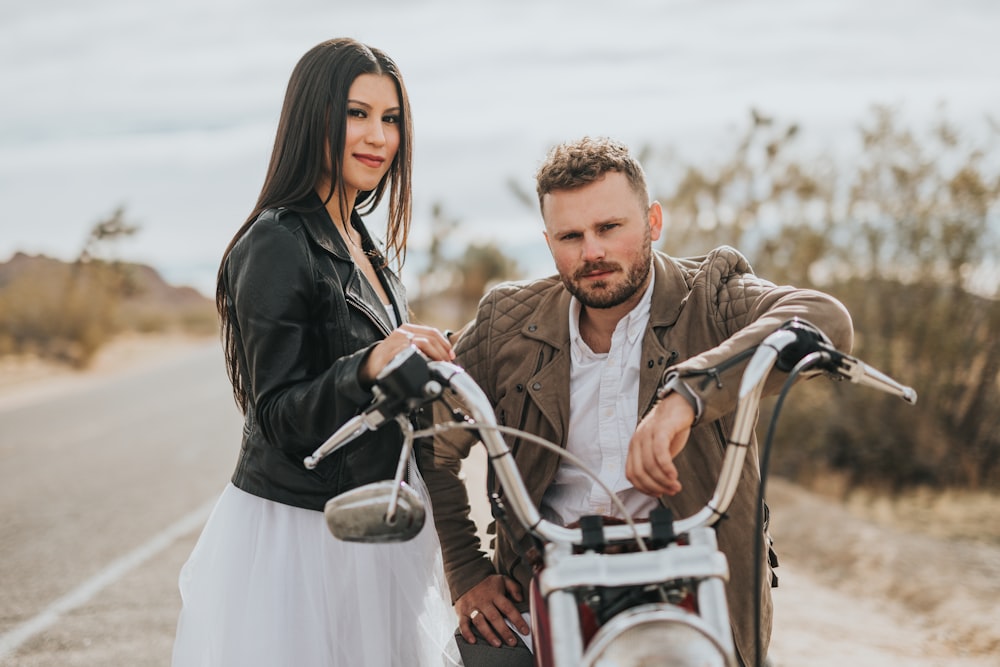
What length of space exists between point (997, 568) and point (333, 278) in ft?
21.7

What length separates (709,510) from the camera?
1.91 meters

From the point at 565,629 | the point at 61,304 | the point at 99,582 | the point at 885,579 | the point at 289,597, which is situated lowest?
Answer: the point at 885,579

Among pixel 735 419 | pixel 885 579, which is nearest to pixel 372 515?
pixel 735 419

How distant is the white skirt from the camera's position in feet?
8.19

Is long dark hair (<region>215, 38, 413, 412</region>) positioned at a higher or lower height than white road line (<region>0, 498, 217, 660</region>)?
higher

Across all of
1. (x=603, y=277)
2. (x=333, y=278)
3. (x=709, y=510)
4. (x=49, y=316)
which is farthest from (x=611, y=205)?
(x=49, y=316)

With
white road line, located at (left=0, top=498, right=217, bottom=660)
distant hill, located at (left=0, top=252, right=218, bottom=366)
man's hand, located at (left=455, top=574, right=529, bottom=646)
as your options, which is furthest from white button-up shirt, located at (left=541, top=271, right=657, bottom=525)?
distant hill, located at (left=0, top=252, right=218, bottom=366)

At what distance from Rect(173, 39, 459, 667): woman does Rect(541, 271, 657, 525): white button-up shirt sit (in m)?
0.44

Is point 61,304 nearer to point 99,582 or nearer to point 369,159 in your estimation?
point 99,582

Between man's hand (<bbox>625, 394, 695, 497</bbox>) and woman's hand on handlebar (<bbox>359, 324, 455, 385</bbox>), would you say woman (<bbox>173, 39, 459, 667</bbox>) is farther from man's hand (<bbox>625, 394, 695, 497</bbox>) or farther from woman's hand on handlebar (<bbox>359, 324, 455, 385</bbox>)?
man's hand (<bbox>625, 394, 695, 497</bbox>)

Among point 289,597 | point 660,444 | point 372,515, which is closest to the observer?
point 372,515

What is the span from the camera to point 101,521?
25.5 ft

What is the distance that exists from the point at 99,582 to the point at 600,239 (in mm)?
4801

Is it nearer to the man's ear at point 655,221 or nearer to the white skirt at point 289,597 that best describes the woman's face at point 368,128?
the man's ear at point 655,221
